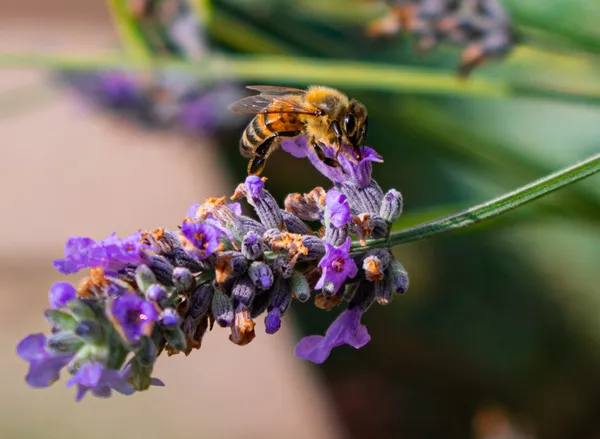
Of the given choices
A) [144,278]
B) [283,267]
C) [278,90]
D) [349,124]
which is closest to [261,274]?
[283,267]

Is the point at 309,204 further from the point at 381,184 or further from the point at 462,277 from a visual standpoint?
the point at 462,277

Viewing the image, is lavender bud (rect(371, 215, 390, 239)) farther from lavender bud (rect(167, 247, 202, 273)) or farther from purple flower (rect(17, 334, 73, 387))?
purple flower (rect(17, 334, 73, 387))

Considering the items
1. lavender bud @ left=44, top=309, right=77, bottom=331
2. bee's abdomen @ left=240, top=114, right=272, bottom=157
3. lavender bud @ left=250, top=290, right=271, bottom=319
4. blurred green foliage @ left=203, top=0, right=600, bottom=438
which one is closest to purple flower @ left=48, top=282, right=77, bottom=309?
lavender bud @ left=44, top=309, right=77, bottom=331

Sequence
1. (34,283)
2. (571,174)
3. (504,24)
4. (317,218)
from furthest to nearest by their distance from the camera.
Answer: (34,283) < (504,24) < (317,218) < (571,174)

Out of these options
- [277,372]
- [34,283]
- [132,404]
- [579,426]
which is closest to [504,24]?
[579,426]

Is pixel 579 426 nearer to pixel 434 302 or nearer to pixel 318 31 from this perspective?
pixel 434 302

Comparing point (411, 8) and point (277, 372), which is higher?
point (411, 8)
